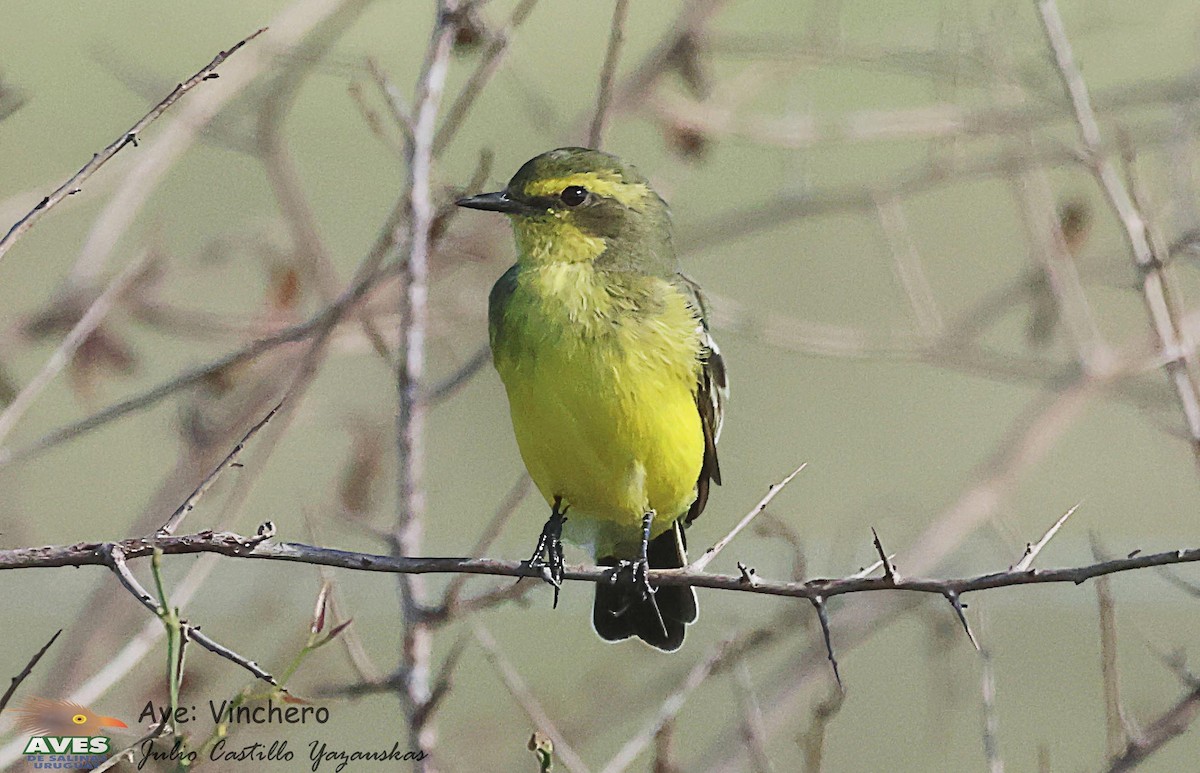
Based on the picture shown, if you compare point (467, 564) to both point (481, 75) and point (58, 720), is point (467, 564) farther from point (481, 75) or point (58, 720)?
point (481, 75)

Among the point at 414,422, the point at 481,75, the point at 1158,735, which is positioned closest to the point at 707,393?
the point at 414,422

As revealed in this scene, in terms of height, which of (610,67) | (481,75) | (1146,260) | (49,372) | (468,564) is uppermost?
(481,75)

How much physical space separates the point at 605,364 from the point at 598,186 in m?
0.66

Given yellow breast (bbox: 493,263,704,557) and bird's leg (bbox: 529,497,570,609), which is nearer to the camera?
yellow breast (bbox: 493,263,704,557)

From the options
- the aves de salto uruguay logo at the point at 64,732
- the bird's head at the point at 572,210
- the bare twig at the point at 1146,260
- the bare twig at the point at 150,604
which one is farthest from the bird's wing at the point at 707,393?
the bare twig at the point at 150,604

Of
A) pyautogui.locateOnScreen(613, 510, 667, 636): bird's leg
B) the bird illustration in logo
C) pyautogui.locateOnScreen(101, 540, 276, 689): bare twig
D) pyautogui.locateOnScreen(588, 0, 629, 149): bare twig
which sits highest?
pyautogui.locateOnScreen(588, 0, 629, 149): bare twig

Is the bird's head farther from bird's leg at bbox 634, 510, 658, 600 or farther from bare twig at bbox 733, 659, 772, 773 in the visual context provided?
bare twig at bbox 733, 659, 772, 773

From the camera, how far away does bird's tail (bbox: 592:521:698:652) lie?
5.07 metres

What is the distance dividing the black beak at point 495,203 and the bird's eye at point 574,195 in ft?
0.42

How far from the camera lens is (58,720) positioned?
3.53 metres

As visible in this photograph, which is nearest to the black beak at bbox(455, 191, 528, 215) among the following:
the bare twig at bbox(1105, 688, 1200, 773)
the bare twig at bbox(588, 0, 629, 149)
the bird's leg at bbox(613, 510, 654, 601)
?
the bare twig at bbox(588, 0, 629, 149)

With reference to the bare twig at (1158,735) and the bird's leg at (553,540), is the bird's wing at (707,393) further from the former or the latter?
the bare twig at (1158,735)

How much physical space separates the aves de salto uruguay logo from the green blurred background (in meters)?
0.96

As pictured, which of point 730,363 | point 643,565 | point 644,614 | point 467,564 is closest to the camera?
point 467,564
